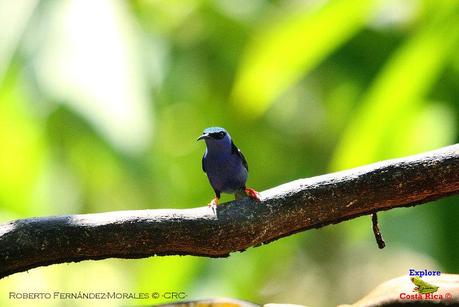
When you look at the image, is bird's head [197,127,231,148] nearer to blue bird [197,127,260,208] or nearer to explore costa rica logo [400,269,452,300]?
blue bird [197,127,260,208]

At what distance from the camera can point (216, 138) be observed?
2539mm

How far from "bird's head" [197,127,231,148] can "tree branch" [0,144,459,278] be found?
0.31 meters

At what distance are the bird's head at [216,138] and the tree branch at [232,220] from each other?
0.31 m

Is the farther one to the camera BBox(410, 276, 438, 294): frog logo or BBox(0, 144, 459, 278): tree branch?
BBox(0, 144, 459, 278): tree branch

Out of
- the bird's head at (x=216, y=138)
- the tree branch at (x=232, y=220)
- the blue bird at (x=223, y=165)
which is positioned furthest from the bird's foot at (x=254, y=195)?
the bird's head at (x=216, y=138)

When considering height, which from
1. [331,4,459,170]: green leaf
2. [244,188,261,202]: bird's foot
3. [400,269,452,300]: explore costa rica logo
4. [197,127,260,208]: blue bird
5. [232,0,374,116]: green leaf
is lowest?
[400,269,452,300]: explore costa rica logo

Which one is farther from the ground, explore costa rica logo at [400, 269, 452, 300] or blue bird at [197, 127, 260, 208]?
blue bird at [197, 127, 260, 208]

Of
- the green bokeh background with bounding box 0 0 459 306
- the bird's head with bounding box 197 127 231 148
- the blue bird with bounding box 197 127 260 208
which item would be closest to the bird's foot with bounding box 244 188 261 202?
the blue bird with bounding box 197 127 260 208

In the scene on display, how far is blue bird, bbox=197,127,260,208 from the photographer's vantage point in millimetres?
2529

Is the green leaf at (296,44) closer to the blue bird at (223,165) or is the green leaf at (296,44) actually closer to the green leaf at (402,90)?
the green leaf at (402,90)

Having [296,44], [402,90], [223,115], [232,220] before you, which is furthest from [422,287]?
[223,115]

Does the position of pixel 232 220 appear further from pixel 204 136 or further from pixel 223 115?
pixel 223 115

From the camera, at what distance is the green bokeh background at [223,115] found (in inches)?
164

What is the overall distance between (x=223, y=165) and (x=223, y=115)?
317cm
